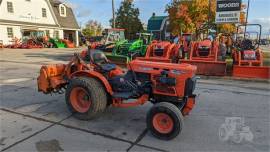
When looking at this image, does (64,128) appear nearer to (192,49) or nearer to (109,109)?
(109,109)

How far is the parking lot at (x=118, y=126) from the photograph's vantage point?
3.62 metres

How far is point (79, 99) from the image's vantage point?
15.8ft

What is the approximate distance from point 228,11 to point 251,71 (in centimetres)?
503

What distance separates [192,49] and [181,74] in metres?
6.28

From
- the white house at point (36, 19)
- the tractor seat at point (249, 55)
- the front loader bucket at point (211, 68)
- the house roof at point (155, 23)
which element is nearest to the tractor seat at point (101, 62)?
the front loader bucket at point (211, 68)

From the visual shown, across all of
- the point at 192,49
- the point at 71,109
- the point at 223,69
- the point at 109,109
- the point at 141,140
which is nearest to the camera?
the point at 141,140

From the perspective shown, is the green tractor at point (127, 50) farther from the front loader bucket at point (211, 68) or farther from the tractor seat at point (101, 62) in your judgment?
the tractor seat at point (101, 62)

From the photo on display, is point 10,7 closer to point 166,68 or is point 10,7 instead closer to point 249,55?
point 249,55

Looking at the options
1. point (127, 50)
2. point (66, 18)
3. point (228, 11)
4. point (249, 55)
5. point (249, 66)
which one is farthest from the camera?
point (66, 18)

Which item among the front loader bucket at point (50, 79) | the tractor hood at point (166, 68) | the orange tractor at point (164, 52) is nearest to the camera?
the tractor hood at point (166, 68)

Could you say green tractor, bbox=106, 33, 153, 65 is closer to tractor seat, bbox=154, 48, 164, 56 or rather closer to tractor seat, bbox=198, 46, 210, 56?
tractor seat, bbox=154, 48, 164, 56

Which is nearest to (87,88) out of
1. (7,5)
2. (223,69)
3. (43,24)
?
(223,69)

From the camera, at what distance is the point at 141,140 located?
378cm
